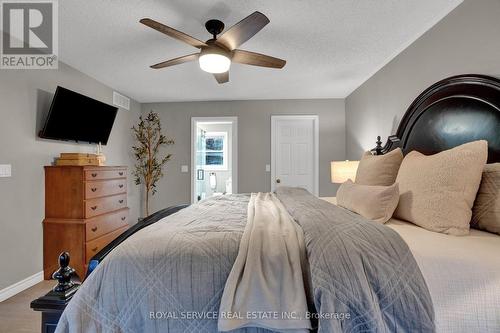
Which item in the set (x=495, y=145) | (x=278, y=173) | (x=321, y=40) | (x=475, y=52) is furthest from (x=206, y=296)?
(x=278, y=173)

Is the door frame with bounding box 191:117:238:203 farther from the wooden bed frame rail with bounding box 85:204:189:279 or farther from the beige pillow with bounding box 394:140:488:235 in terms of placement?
the beige pillow with bounding box 394:140:488:235

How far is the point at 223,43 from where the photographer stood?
1901 mm

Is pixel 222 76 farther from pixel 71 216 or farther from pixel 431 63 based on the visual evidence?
pixel 71 216

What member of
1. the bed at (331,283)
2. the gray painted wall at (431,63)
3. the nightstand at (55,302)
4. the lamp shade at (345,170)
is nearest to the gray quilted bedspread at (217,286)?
the bed at (331,283)

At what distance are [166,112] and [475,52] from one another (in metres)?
4.22

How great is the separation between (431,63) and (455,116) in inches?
28.4

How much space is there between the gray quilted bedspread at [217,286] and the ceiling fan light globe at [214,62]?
1.52m

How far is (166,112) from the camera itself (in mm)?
4551

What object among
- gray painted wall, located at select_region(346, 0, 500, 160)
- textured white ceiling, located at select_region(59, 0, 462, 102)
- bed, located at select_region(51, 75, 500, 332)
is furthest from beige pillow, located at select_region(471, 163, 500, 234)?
textured white ceiling, located at select_region(59, 0, 462, 102)

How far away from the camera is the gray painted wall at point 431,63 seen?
1579 mm

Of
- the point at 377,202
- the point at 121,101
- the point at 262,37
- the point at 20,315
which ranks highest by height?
the point at 262,37

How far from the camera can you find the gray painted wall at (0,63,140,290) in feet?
7.33

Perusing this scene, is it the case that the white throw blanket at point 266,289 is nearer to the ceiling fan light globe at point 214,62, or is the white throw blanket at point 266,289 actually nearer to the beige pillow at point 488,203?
the beige pillow at point 488,203

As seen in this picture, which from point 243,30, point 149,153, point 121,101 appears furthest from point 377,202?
point 121,101
